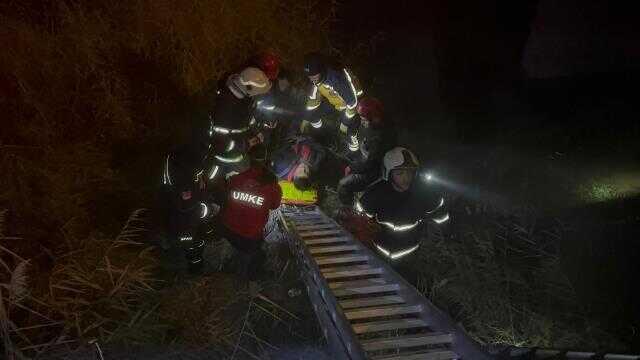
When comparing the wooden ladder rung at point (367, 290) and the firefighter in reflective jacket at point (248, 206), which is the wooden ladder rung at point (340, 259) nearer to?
the wooden ladder rung at point (367, 290)

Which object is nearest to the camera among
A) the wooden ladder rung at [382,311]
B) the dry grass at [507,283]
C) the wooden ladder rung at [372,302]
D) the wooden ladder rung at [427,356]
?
the wooden ladder rung at [427,356]

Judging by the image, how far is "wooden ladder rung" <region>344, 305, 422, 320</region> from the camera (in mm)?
3512

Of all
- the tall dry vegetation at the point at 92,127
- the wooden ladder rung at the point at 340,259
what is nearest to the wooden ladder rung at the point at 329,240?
the wooden ladder rung at the point at 340,259

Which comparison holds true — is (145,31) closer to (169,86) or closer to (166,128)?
(169,86)

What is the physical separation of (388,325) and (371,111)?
3.20 metres

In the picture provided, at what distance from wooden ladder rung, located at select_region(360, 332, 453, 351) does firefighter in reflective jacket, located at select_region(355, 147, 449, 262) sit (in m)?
1.18

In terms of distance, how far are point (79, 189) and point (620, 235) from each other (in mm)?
6921

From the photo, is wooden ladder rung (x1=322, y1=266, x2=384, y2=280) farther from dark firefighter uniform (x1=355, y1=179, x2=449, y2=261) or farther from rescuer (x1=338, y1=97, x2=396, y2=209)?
rescuer (x1=338, y1=97, x2=396, y2=209)

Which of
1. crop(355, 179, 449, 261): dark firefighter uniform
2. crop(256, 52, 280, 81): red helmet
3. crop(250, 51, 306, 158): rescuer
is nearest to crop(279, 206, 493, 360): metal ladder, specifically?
crop(355, 179, 449, 261): dark firefighter uniform

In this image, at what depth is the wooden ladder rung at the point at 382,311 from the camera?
3.51 meters

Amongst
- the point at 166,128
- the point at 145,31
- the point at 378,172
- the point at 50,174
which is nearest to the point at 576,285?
the point at 378,172

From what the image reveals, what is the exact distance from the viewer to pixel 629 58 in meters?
10.1

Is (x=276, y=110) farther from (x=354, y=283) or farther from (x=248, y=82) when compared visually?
(x=354, y=283)

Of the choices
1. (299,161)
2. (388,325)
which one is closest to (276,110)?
(299,161)
